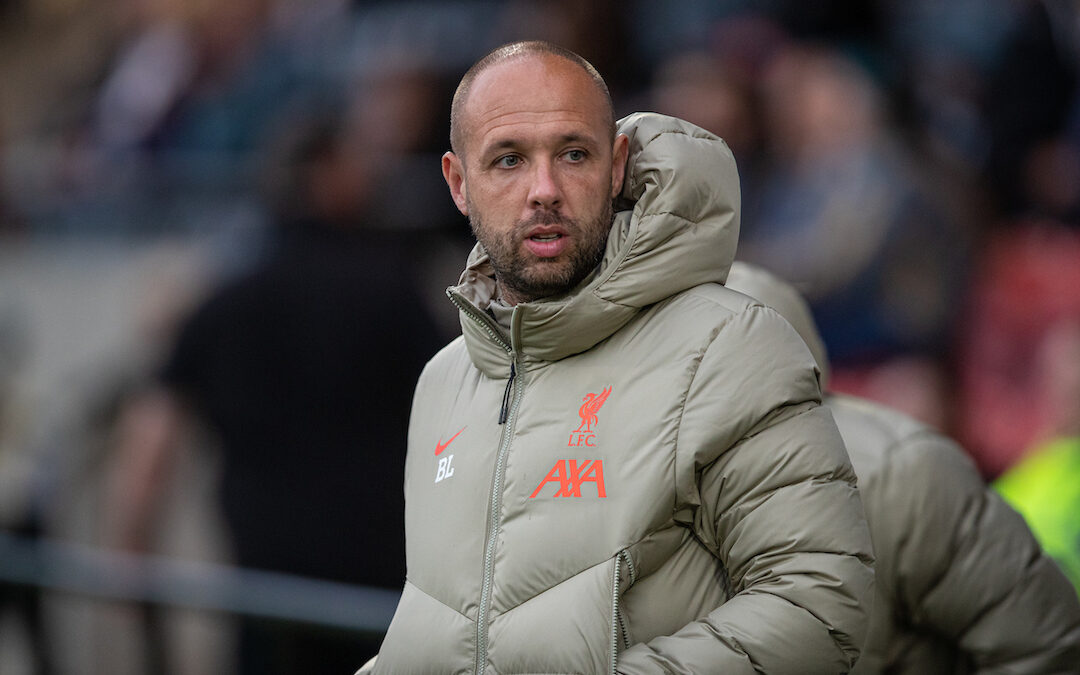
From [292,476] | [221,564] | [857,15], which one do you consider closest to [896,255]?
[857,15]

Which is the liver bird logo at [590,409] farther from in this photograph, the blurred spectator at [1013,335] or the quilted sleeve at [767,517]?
the blurred spectator at [1013,335]

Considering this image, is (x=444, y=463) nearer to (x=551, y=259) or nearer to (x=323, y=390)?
(x=551, y=259)

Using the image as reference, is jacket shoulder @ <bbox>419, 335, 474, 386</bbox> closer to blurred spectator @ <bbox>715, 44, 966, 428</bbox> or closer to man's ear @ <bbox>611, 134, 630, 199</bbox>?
man's ear @ <bbox>611, 134, 630, 199</bbox>

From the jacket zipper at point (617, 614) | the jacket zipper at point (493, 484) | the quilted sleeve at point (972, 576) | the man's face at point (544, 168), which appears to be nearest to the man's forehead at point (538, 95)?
the man's face at point (544, 168)

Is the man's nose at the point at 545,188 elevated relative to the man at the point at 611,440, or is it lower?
elevated

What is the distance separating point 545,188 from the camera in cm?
247

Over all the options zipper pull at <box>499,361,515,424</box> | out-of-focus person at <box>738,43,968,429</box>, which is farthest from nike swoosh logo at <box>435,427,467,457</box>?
out-of-focus person at <box>738,43,968,429</box>

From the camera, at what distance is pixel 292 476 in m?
5.48

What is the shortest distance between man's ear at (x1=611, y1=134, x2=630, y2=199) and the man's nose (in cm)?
12

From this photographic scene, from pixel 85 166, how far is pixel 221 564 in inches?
112

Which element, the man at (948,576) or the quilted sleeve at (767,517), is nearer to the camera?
the quilted sleeve at (767,517)

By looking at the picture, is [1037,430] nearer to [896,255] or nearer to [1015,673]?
[896,255]

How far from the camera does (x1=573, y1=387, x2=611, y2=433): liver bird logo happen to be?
7.82 feet

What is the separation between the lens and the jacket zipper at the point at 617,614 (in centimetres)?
220
